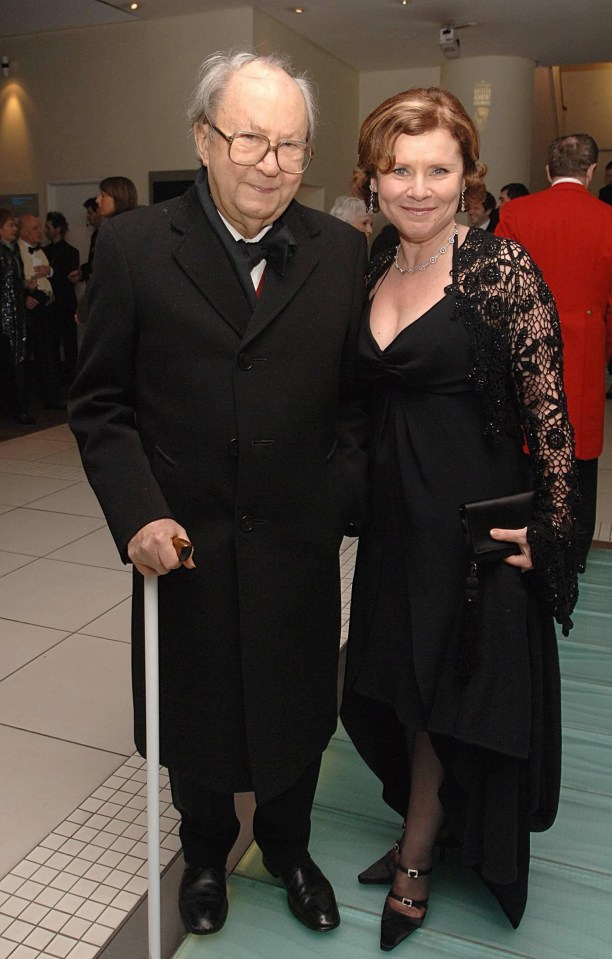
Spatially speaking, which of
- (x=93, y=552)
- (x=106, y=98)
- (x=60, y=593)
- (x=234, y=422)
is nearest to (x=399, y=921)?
(x=234, y=422)

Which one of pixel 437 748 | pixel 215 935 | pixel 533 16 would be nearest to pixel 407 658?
pixel 437 748

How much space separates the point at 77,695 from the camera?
2.74 meters

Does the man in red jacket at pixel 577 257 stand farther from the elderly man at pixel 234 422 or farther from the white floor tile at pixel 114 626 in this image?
the elderly man at pixel 234 422

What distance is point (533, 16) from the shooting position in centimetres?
758

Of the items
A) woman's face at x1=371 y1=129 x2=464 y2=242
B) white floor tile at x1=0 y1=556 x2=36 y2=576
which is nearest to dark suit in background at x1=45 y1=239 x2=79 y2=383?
white floor tile at x1=0 y1=556 x2=36 y2=576

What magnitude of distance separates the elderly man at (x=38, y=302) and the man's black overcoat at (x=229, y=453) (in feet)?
20.6

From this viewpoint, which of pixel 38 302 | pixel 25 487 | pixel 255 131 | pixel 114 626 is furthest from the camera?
pixel 38 302

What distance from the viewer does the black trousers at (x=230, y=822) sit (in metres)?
1.74

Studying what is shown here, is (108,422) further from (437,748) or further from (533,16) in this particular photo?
(533,16)

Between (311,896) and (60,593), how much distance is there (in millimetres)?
2094

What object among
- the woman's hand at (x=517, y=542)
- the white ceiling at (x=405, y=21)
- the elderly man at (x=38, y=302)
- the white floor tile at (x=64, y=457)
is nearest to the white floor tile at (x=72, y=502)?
the white floor tile at (x=64, y=457)

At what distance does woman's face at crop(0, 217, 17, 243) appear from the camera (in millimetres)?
6754

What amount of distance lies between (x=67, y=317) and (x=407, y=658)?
7.74m

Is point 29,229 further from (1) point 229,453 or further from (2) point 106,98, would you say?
(1) point 229,453
